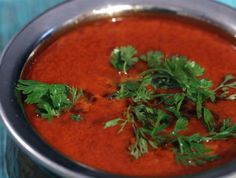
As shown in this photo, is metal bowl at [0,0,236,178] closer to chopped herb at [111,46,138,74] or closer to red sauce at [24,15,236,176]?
red sauce at [24,15,236,176]

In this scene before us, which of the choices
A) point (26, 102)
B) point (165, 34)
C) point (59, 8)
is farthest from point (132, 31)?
point (26, 102)

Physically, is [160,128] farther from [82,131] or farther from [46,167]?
[46,167]

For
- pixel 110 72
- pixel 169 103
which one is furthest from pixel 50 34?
pixel 169 103

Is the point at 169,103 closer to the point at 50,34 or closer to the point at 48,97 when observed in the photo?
the point at 48,97

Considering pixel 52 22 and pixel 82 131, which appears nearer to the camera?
pixel 82 131

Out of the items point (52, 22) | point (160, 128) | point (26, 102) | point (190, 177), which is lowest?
point (190, 177)

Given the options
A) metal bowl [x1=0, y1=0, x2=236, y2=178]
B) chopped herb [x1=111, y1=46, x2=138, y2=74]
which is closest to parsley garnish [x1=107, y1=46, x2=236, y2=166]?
chopped herb [x1=111, y1=46, x2=138, y2=74]

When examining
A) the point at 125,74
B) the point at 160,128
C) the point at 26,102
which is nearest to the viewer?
the point at 160,128
